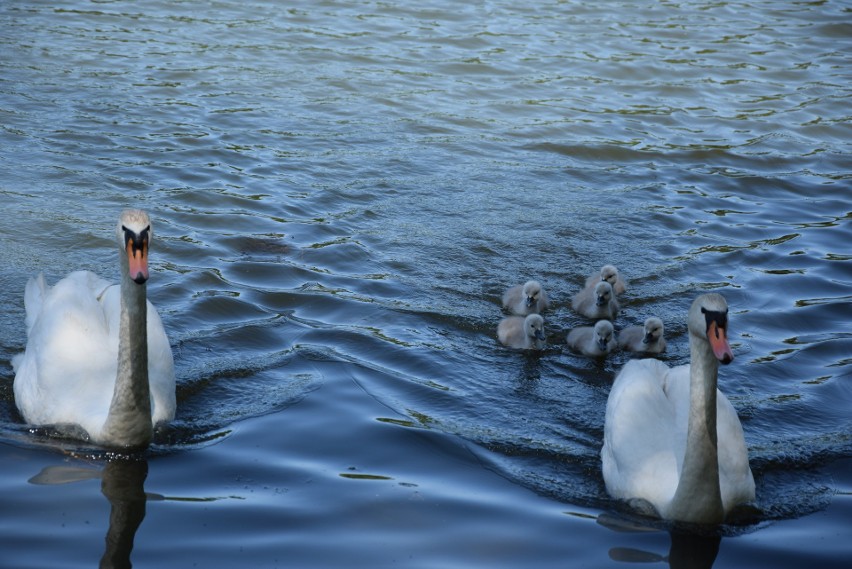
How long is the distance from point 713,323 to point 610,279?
389 centimetres

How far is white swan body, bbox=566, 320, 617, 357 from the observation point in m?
9.03

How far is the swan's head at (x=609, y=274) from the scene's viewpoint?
32.9 ft

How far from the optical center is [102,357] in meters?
7.53

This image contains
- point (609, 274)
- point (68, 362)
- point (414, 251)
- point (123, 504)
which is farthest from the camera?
point (414, 251)

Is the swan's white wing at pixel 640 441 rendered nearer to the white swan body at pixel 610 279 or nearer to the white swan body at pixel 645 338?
the white swan body at pixel 645 338

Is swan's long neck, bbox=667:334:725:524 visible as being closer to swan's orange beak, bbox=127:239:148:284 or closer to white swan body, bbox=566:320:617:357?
white swan body, bbox=566:320:617:357

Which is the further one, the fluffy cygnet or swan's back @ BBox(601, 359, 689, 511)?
the fluffy cygnet

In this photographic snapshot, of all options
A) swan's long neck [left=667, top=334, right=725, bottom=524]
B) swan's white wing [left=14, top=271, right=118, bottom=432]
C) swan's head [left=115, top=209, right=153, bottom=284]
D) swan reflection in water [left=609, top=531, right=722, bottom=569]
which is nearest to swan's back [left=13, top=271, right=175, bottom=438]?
swan's white wing [left=14, top=271, right=118, bottom=432]

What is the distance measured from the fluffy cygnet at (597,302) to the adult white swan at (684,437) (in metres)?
2.17

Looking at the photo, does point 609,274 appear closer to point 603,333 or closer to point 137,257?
point 603,333

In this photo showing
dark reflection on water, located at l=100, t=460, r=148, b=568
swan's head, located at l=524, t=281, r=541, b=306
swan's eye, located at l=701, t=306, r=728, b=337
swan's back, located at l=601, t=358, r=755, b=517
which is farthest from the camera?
swan's head, located at l=524, t=281, r=541, b=306

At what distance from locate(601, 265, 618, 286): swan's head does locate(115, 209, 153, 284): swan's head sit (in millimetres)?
4645

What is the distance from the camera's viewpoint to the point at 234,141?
13.6 metres

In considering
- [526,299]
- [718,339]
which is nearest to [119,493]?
[718,339]
